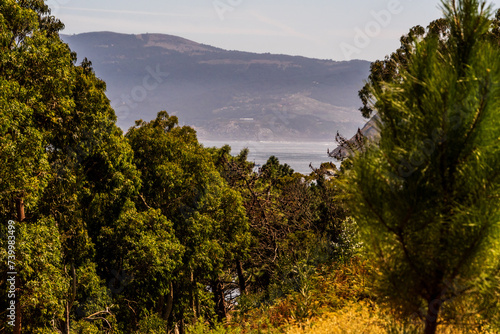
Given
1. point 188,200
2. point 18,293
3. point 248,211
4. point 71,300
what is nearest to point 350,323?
point 18,293

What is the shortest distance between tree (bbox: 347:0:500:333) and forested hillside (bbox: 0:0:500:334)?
1cm

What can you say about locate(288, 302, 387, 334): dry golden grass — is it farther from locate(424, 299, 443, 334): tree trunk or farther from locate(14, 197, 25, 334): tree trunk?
locate(14, 197, 25, 334): tree trunk

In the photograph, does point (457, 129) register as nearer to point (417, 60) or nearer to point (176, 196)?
point (417, 60)

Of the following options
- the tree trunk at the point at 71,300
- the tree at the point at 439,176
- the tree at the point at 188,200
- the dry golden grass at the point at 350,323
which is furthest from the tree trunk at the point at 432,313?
the tree at the point at 188,200

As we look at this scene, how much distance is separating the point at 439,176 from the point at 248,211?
2104 centimetres

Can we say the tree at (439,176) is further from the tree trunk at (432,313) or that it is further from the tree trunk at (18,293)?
the tree trunk at (18,293)

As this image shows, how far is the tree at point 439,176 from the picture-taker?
13.4ft

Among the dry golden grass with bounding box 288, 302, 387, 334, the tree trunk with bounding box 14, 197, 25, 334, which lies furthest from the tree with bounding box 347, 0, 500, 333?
the tree trunk with bounding box 14, 197, 25, 334

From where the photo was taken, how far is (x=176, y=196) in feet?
64.9

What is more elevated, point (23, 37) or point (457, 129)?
point (23, 37)

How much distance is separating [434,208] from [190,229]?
15.8 metres

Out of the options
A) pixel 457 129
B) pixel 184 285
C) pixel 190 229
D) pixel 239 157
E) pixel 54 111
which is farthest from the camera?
pixel 239 157

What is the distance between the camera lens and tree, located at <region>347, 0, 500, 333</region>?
4.10 metres

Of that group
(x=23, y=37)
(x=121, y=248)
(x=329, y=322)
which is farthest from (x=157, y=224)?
(x=329, y=322)
